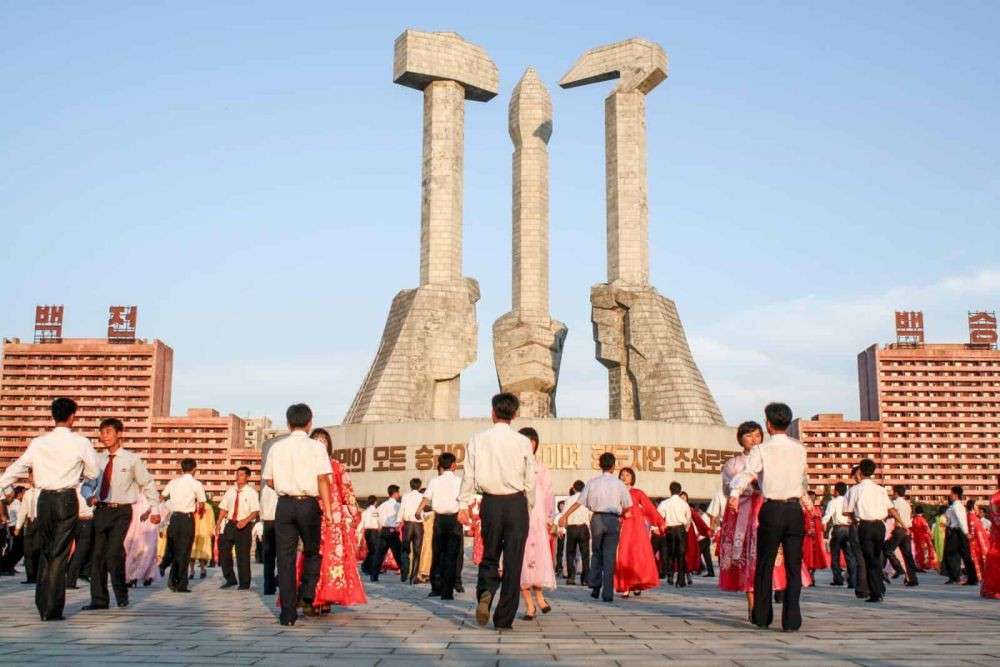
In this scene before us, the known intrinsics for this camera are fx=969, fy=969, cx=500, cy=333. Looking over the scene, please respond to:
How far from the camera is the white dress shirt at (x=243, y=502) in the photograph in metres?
12.0

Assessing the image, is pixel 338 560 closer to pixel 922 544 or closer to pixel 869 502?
pixel 869 502

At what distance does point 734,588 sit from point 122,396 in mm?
122619

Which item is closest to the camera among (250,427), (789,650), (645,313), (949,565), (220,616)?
(789,650)

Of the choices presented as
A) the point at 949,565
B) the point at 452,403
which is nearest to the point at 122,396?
the point at 452,403

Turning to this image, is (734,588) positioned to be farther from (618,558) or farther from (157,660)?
(157,660)

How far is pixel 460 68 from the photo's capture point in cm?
3466

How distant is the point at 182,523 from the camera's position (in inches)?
455

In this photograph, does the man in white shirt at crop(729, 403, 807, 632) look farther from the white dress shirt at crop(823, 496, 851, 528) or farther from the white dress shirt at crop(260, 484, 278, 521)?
the white dress shirt at crop(823, 496, 851, 528)

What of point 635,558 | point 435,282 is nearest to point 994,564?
point 635,558

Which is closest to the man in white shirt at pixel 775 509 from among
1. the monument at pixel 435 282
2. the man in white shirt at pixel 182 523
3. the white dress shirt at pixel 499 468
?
the white dress shirt at pixel 499 468

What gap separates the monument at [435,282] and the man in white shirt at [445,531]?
21.6 metres

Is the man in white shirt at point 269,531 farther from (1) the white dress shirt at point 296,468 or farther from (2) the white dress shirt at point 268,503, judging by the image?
(1) the white dress shirt at point 296,468

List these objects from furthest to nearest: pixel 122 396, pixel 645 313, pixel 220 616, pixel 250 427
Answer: pixel 250 427 → pixel 122 396 → pixel 645 313 → pixel 220 616

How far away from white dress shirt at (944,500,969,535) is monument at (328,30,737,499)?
53.2 ft
